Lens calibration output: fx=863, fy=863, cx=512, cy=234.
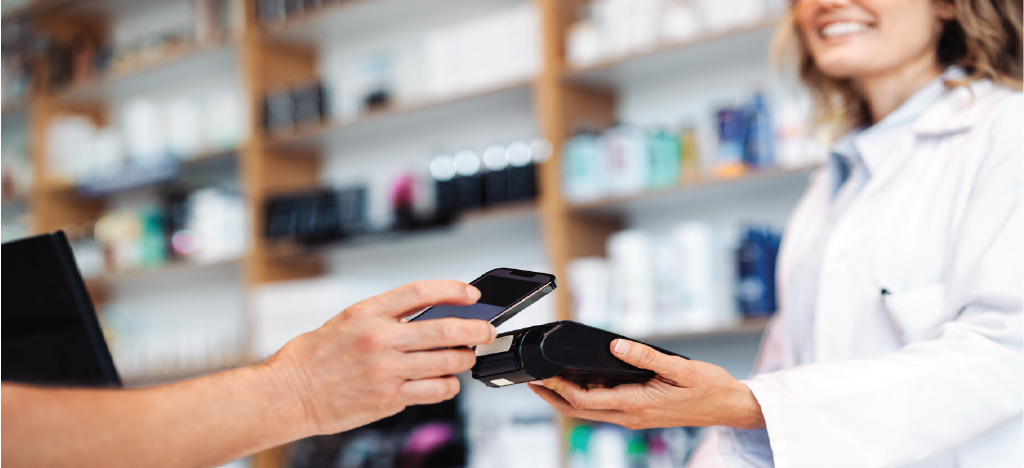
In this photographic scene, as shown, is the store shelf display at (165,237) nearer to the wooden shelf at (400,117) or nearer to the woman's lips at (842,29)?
the wooden shelf at (400,117)

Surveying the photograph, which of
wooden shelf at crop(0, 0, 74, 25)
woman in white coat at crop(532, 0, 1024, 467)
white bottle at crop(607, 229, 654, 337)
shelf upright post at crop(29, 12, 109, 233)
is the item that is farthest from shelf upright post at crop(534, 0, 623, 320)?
wooden shelf at crop(0, 0, 74, 25)

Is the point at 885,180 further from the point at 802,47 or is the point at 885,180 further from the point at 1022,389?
the point at 802,47

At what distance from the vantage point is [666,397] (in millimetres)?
1027

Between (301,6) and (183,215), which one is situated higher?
(301,6)

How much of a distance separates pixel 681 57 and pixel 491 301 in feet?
6.70

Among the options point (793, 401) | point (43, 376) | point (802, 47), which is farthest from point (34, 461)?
point (802, 47)

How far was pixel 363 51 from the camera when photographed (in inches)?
148

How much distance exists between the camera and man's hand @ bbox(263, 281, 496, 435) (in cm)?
81

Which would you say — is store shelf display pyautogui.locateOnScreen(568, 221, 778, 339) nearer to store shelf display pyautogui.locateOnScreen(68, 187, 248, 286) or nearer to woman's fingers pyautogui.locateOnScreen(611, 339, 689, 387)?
woman's fingers pyautogui.locateOnScreen(611, 339, 689, 387)

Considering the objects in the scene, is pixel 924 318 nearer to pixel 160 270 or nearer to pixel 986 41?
pixel 986 41

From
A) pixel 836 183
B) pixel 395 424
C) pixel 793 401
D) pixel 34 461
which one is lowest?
pixel 395 424

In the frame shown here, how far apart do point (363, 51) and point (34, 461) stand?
323cm

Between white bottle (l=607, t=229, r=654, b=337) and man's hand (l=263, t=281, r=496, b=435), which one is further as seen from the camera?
white bottle (l=607, t=229, r=654, b=337)

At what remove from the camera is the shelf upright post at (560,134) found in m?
2.76
